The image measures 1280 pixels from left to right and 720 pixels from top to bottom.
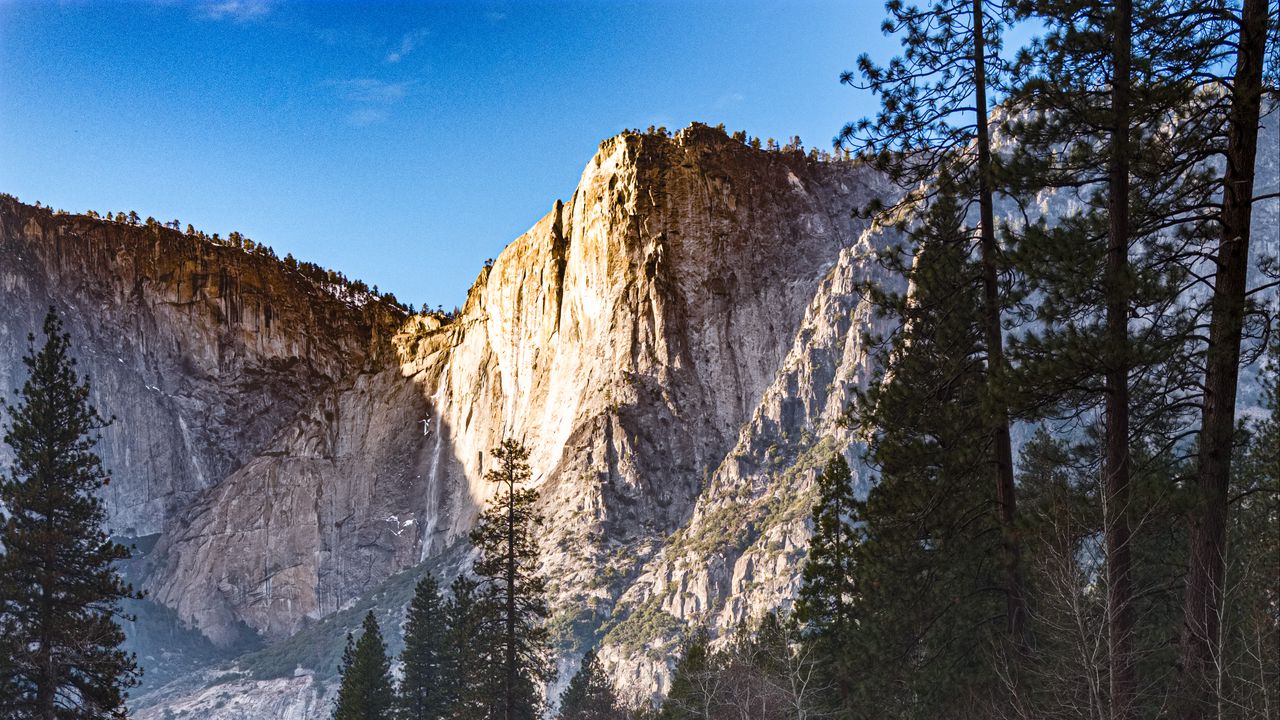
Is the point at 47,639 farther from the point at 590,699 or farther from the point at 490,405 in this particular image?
the point at 490,405

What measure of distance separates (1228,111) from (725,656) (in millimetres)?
27216

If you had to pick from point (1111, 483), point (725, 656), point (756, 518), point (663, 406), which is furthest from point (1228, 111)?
point (663, 406)

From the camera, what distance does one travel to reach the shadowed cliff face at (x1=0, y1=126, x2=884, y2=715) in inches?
3248

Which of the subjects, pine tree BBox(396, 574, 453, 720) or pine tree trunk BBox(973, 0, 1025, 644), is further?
pine tree BBox(396, 574, 453, 720)

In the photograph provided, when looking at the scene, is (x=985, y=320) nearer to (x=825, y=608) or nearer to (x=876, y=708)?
(x=876, y=708)

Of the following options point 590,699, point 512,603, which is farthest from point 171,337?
point 512,603

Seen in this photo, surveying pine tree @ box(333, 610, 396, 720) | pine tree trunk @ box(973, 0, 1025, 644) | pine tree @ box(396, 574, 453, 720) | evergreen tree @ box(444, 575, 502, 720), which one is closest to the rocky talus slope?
pine tree @ box(396, 574, 453, 720)

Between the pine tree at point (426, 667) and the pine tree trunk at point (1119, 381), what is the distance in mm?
32919

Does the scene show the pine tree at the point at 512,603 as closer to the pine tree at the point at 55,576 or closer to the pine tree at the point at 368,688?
the pine tree at the point at 55,576

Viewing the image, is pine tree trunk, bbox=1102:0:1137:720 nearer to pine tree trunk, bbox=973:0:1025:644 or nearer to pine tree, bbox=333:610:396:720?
pine tree trunk, bbox=973:0:1025:644

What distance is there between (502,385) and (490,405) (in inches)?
112

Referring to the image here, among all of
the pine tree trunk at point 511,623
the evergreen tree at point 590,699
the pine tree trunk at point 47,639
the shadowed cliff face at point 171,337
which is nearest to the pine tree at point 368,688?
the evergreen tree at point 590,699

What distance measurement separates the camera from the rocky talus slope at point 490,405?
79062 millimetres

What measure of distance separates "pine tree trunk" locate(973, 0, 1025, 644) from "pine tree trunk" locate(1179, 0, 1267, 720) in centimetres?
299
